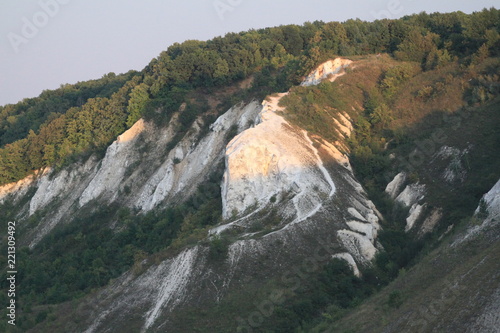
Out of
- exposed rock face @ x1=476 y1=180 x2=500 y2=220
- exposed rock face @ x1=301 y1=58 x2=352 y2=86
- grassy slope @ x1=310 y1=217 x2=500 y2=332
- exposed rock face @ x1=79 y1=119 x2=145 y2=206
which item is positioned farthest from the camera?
exposed rock face @ x1=79 y1=119 x2=145 y2=206

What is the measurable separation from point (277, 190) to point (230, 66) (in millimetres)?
25890

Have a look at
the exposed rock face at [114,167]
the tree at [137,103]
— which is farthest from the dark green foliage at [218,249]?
the tree at [137,103]

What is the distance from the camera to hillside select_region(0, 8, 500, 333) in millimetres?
24469

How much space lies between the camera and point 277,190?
109ft

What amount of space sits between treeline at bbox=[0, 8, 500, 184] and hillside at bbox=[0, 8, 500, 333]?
198 mm

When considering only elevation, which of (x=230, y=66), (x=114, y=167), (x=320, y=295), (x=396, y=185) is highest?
(x=230, y=66)

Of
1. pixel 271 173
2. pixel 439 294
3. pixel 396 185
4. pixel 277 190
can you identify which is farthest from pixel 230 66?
pixel 439 294

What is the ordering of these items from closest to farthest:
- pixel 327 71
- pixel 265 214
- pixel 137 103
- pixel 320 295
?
1. pixel 320 295
2. pixel 265 214
3. pixel 327 71
4. pixel 137 103

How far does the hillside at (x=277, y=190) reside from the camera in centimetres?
2447

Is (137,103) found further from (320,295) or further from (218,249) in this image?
(320,295)

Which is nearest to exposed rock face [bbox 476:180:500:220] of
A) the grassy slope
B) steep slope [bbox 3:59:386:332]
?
the grassy slope

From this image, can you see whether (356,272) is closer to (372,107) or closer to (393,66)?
(372,107)

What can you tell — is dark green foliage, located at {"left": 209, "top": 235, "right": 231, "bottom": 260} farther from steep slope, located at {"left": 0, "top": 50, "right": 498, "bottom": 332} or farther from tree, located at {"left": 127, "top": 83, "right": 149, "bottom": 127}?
tree, located at {"left": 127, "top": 83, "right": 149, "bottom": 127}

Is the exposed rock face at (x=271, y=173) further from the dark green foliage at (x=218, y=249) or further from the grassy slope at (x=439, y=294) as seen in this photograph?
the grassy slope at (x=439, y=294)
